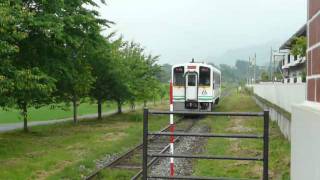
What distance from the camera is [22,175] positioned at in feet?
38.8

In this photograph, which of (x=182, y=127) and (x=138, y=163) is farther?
(x=182, y=127)

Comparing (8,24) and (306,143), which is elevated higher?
(8,24)

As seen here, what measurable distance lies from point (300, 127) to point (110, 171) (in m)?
Answer: 8.02

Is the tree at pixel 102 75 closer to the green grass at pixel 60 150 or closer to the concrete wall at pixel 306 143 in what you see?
the green grass at pixel 60 150

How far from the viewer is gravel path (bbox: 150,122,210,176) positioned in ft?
41.7

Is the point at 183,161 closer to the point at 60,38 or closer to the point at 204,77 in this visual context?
the point at 60,38

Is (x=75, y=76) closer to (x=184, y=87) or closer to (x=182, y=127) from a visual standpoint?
(x=182, y=127)

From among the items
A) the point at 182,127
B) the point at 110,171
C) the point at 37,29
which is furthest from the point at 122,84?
the point at 110,171

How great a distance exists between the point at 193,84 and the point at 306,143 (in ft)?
86.9

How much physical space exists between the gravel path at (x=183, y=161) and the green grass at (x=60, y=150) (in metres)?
0.92

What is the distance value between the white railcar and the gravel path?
6127 millimetres

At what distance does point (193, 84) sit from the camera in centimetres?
3095

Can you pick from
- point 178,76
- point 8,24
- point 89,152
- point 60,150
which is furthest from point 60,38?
point 178,76

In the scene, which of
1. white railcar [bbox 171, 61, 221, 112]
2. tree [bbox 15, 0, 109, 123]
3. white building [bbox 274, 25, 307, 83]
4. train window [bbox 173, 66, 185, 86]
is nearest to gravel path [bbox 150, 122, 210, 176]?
white building [bbox 274, 25, 307, 83]
